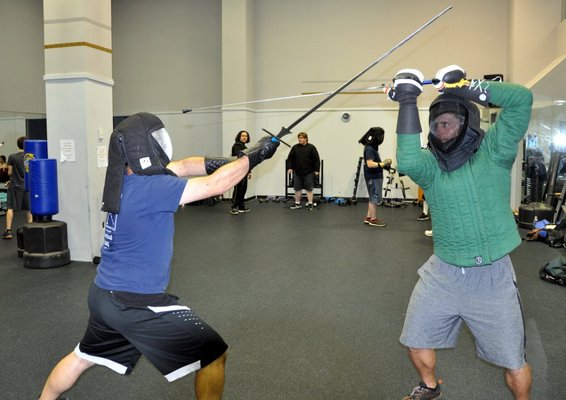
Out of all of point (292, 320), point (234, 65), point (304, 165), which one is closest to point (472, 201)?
point (292, 320)

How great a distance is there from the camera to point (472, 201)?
82.4 inches

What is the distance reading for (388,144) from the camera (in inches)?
450

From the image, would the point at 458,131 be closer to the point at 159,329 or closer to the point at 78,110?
the point at 159,329

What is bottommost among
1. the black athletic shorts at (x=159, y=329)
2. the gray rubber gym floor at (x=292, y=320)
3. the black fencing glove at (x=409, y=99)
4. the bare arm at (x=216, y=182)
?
the gray rubber gym floor at (x=292, y=320)

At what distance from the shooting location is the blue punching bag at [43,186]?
529cm

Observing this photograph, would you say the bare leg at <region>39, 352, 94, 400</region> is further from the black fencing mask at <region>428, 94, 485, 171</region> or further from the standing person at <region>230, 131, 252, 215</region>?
the standing person at <region>230, 131, 252, 215</region>

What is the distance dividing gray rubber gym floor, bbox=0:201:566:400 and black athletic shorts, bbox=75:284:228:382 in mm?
763

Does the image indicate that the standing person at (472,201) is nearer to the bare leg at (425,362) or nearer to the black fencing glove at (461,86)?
the black fencing glove at (461,86)

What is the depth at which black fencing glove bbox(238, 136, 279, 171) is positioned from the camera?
2.25m

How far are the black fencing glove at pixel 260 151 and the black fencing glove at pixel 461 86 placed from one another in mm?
758

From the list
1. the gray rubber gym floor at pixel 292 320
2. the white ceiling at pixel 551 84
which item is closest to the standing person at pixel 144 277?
the gray rubber gym floor at pixel 292 320

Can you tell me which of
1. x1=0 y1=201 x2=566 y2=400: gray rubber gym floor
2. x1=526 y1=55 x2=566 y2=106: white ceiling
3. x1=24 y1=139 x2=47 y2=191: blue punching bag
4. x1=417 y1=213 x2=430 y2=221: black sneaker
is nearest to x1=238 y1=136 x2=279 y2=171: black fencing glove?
x1=0 y1=201 x2=566 y2=400: gray rubber gym floor

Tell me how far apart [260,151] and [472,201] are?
92 centimetres

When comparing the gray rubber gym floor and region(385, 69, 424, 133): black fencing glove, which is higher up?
region(385, 69, 424, 133): black fencing glove
